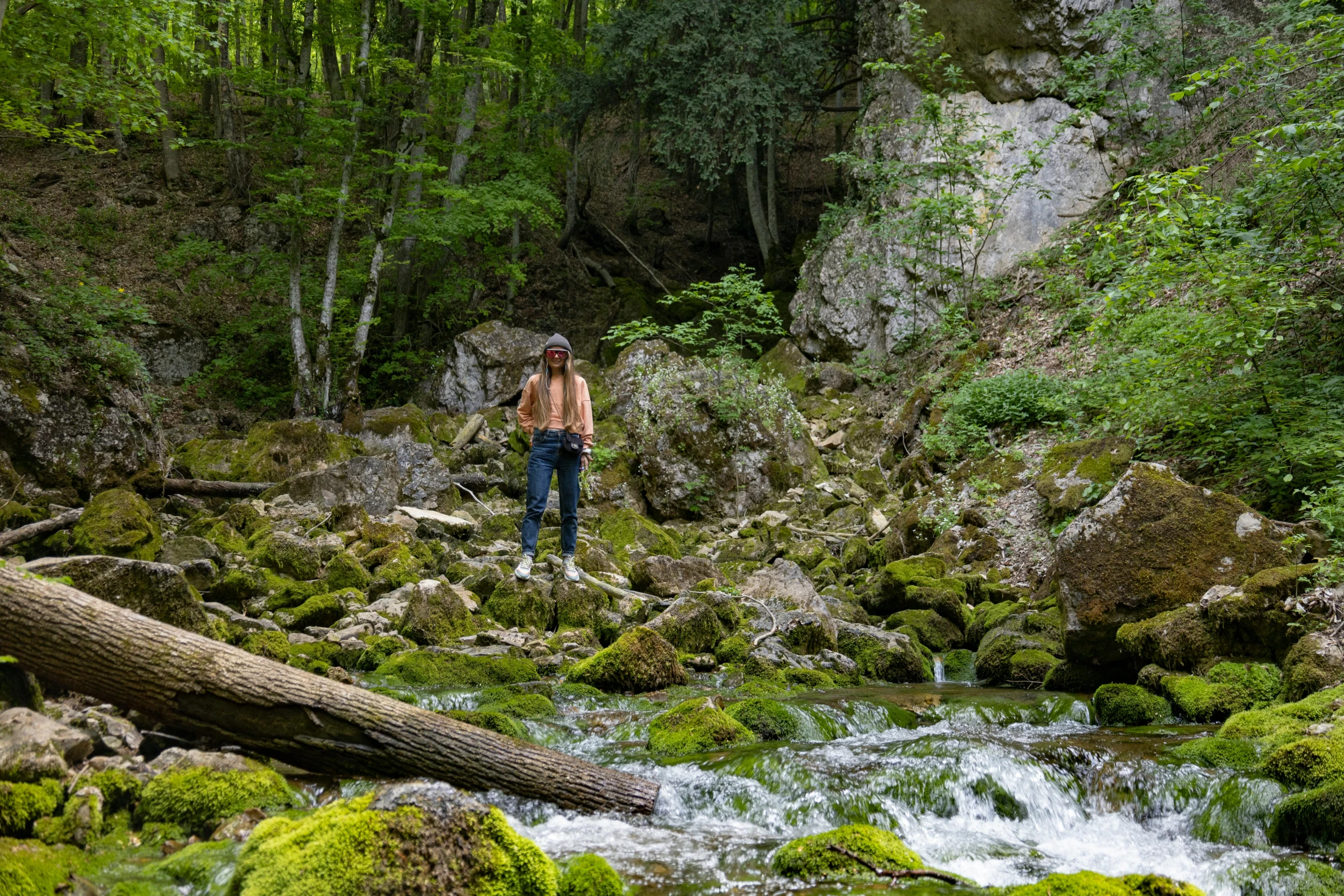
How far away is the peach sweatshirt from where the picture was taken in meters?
8.00

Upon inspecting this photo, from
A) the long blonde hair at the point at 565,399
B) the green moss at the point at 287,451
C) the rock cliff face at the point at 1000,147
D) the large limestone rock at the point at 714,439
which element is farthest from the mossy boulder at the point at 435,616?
the rock cliff face at the point at 1000,147

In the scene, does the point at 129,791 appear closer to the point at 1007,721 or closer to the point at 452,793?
the point at 452,793

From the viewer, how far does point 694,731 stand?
5090 mm

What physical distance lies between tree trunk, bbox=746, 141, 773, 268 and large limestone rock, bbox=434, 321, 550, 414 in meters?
7.37

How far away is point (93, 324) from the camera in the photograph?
456 inches

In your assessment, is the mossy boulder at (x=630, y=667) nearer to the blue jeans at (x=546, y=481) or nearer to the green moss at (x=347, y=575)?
the blue jeans at (x=546, y=481)

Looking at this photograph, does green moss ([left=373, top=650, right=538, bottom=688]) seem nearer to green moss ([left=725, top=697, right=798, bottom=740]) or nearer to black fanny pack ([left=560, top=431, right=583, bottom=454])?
green moss ([left=725, top=697, right=798, bottom=740])

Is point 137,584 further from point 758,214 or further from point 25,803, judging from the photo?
point 758,214

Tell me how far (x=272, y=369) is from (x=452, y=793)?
1978 cm

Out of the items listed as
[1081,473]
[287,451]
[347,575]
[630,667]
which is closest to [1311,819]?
[630,667]

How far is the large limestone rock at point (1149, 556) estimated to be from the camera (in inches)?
246

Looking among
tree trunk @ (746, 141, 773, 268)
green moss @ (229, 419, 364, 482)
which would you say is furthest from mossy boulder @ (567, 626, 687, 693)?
tree trunk @ (746, 141, 773, 268)

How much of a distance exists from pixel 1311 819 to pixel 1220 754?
2.63 feet

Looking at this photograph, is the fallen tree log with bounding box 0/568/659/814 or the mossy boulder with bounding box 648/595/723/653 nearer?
the fallen tree log with bounding box 0/568/659/814
